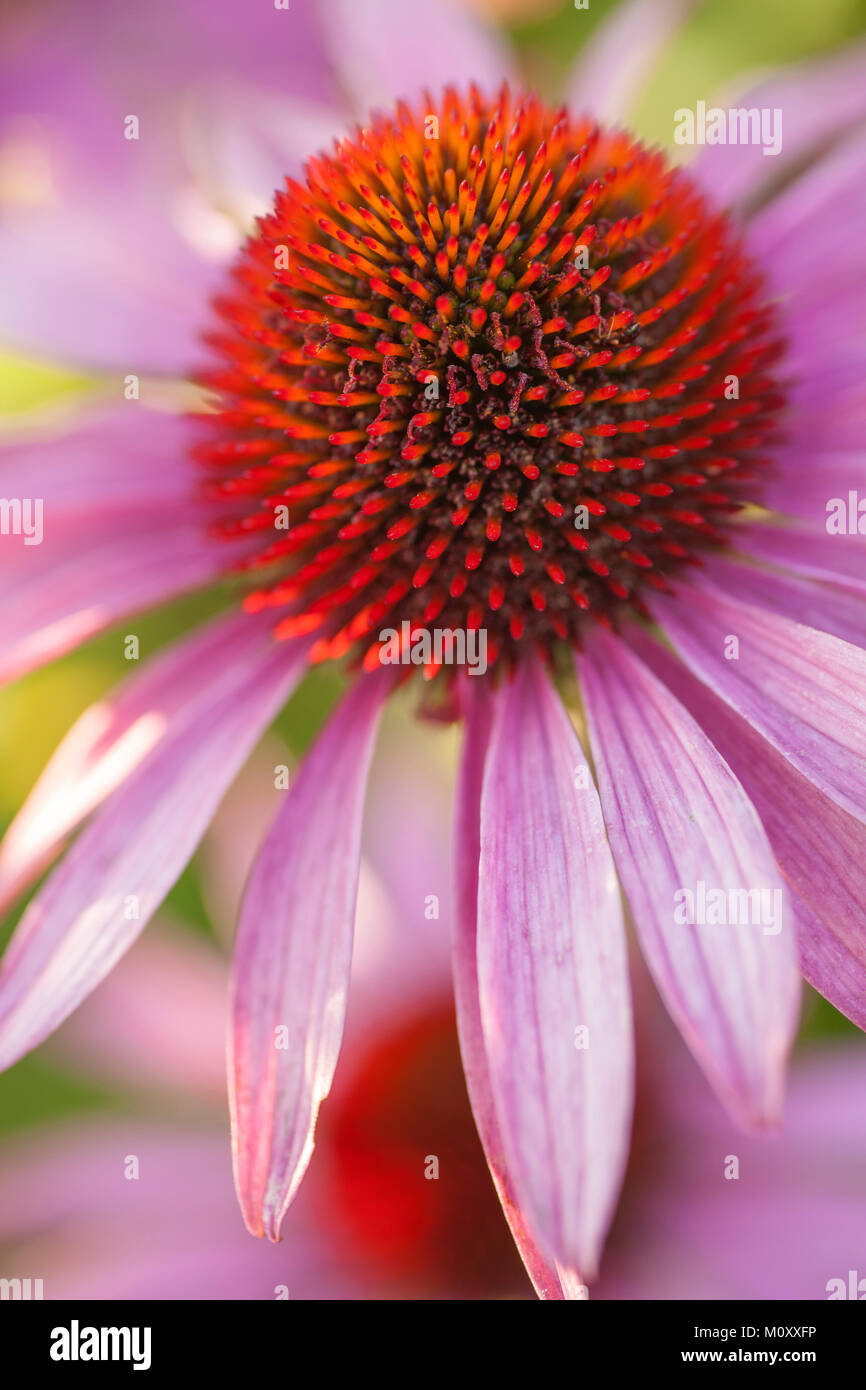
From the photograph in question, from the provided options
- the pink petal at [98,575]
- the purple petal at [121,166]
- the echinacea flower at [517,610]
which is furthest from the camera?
the purple petal at [121,166]

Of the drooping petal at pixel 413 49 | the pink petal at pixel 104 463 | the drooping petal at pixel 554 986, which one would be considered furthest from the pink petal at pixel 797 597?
the drooping petal at pixel 413 49

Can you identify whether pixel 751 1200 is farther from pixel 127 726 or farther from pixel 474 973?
pixel 127 726

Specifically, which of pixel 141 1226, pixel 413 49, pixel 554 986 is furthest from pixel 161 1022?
pixel 413 49

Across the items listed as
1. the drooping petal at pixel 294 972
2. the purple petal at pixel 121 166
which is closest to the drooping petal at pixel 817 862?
the drooping petal at pixel 294 972

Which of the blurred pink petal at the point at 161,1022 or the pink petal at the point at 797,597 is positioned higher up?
the pink petal at the point at 797,597

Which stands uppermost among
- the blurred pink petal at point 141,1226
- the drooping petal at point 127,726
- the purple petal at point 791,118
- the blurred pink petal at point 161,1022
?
the purple petal at point 791,118

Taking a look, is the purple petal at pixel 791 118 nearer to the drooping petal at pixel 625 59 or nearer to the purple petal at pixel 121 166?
the drooping petal at pixel 625 59

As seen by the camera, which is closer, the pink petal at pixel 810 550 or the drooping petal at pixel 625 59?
the pink petal at pixel 810 550

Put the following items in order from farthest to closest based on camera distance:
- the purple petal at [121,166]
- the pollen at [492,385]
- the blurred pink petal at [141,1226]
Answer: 1. the blurred pink petal at [141,1226]
2. the purple petal at [121,166]
3. the pollen at [492,385]
